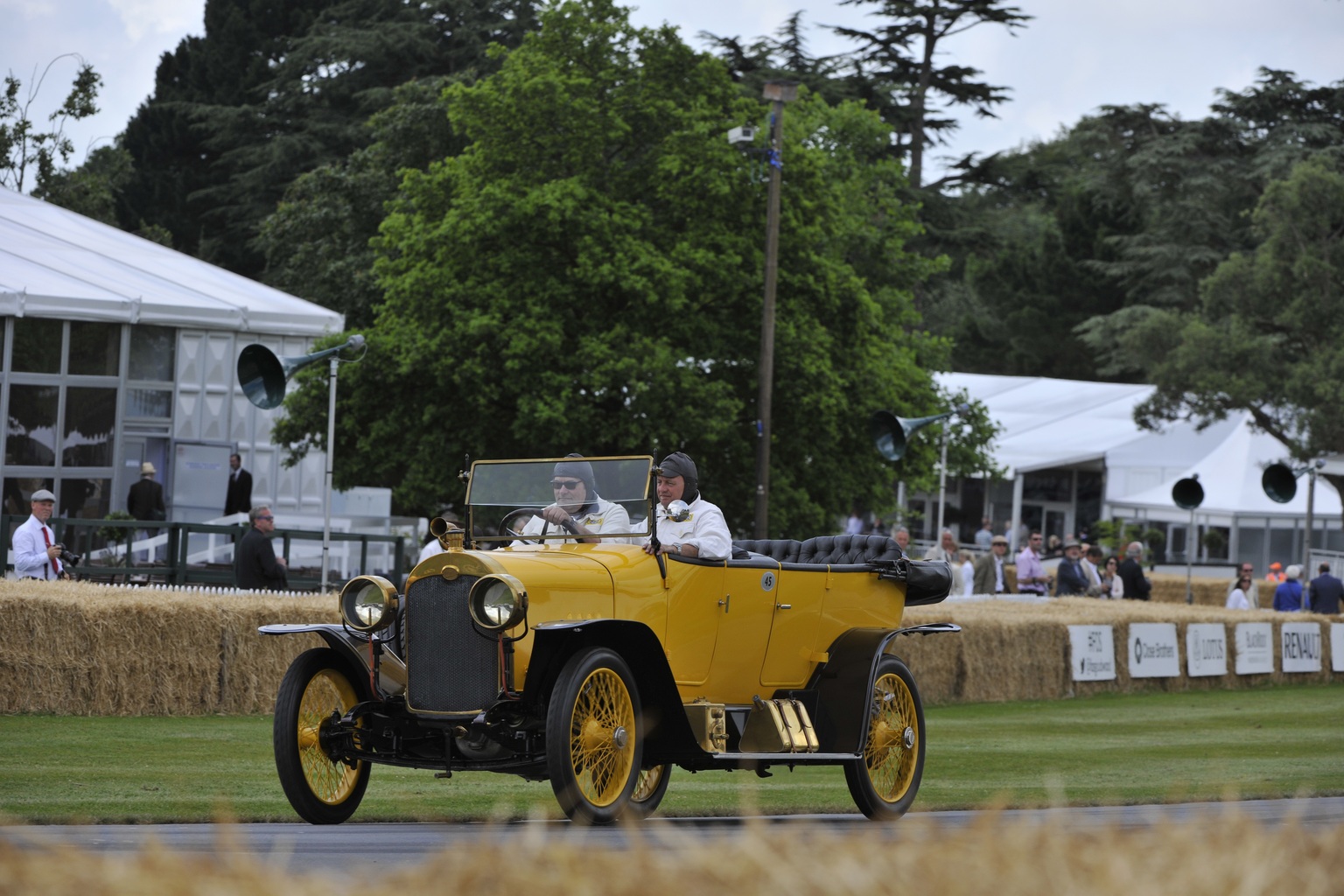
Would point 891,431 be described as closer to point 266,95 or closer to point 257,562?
point 257,562

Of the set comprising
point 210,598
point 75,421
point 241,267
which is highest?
point 241,267

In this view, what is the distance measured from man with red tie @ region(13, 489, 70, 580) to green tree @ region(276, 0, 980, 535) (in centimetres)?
1082

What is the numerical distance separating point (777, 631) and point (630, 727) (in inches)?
64.9

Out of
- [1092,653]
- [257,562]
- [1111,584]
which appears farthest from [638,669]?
[1111,584]

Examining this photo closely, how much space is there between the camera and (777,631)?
9180 millimetres

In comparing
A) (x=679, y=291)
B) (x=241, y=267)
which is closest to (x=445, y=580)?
(x=679, y=291)

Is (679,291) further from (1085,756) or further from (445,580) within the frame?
(445,580)

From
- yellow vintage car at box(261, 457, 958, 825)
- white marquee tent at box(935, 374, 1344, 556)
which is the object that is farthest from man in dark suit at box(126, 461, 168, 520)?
white marquee tent at box(935, 374, 1344, 556)

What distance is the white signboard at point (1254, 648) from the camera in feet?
82.5

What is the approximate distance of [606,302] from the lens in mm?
28844

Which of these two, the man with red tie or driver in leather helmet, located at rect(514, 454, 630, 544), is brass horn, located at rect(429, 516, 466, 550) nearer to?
driver in leather helmet, located at rect(514, 454, 630, 544)

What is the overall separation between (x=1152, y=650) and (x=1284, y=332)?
22.7 meters

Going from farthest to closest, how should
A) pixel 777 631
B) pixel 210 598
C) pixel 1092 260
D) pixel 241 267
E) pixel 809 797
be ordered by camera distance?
pixel 1092 260
pixel 241 267
pixel 210 598
pixel 809 797
pixel 777 631

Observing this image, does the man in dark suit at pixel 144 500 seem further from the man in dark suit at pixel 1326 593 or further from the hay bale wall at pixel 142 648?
the man in dark suit at pixel 1326 593
